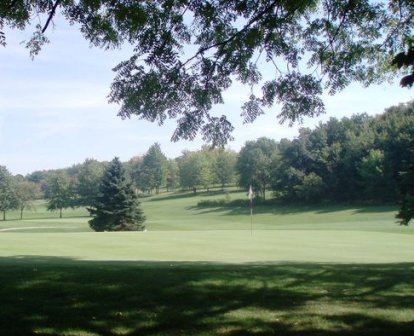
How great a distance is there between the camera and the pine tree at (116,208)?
54969mm

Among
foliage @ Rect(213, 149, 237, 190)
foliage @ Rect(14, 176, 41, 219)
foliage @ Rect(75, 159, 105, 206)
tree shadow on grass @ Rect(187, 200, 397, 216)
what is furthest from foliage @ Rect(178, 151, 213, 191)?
foliage @ Rect(14, 176, 41, 219)

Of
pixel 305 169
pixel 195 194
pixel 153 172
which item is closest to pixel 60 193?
pixel 153 172

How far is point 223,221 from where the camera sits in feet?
208

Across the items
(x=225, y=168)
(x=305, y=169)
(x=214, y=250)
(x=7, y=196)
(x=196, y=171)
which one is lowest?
(x=214, y=250)

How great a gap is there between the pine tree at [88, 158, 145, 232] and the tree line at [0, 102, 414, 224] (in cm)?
603

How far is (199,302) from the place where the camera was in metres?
7.01

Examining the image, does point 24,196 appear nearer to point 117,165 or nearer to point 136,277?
point 117,165

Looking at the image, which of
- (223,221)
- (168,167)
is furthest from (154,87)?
(168,167)

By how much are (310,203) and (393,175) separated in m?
13.4

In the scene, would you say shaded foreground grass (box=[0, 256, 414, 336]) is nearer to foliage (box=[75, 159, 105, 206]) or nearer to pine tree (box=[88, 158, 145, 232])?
pine tree (box=[88, 158, 145, 232])

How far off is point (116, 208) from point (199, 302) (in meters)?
50.0

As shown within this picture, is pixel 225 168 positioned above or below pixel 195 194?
above

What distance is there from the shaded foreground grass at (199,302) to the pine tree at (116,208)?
4622 cm

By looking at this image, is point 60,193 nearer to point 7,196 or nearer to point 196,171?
point 7,196
